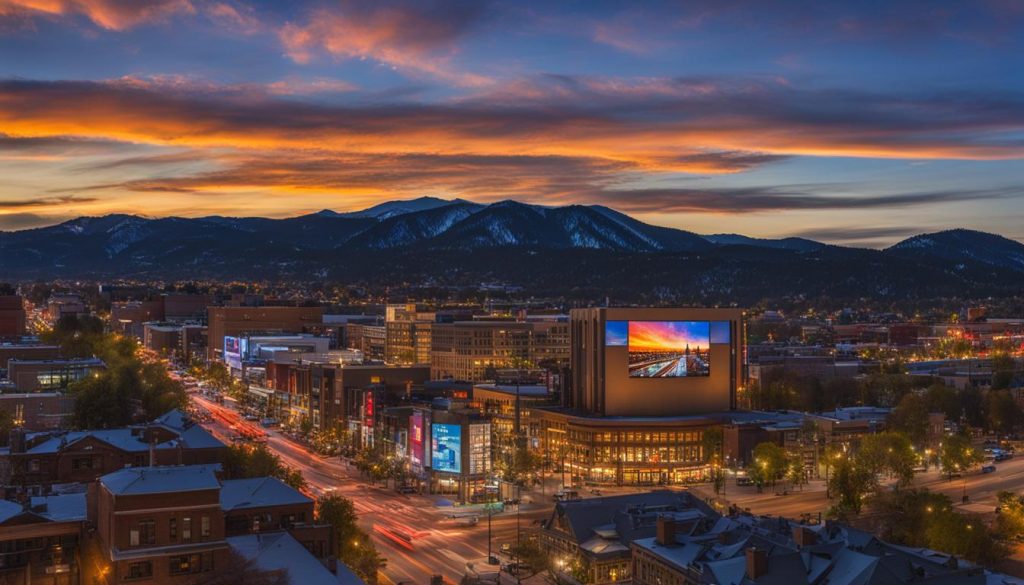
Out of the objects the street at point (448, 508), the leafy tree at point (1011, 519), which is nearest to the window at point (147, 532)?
the street at point (448, 508)

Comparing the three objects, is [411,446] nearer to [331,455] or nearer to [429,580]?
[331,455]

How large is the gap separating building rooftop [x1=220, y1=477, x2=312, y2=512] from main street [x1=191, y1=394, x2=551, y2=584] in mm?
9105

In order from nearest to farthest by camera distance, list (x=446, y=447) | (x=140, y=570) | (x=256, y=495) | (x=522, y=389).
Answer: (x=140, y=570) < (x=256, y=495) < (x=446, y=447) < (x=522, y=389)

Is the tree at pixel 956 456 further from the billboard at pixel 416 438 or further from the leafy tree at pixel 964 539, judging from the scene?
the billboard at pixel 416 438

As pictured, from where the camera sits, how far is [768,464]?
9419 cm

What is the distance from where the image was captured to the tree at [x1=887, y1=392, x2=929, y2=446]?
113000 millimetres

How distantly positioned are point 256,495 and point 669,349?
63.6 metres

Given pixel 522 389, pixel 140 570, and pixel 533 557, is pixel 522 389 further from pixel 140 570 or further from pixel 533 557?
pixel 140 570

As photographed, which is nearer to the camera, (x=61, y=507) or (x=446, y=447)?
(x=61, y=507)

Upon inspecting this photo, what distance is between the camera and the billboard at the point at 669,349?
366 feet

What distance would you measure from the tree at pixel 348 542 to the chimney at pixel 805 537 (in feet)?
71.3

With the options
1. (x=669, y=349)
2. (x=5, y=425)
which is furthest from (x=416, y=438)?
(x=5, y=425)

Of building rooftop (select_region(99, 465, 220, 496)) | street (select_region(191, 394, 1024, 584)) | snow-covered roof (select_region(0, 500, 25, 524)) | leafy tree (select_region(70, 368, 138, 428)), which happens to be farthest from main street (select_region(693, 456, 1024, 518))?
snow-covered roof (select_region(0, 500, 25, 524))

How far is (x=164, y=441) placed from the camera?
74750 mm
